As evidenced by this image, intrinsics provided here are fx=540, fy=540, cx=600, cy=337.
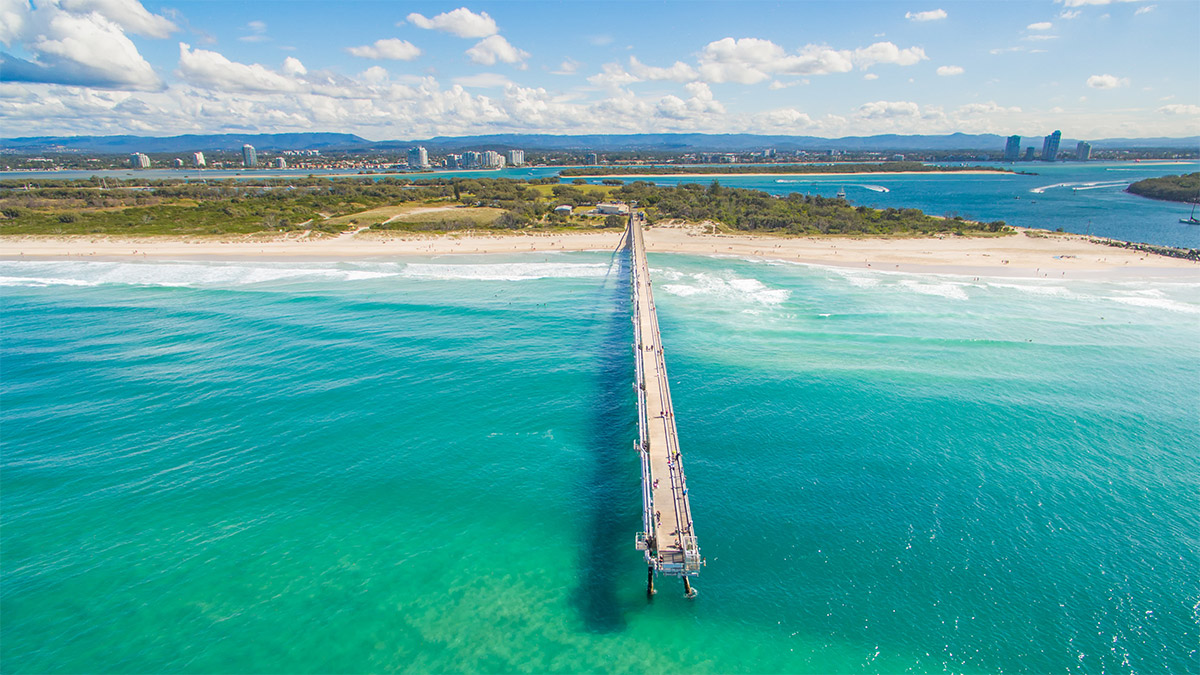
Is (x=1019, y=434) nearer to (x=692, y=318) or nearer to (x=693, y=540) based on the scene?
(x=693, y=540)

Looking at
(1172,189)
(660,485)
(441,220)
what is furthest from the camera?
(1172,189)

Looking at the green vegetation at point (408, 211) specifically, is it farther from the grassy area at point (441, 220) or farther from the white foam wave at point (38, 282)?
the white foam wave at point (38, 282)

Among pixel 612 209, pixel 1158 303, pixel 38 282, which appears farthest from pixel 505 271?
pixel 1158 303

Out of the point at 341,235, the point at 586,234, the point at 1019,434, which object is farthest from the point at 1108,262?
Result: the point at 341,235

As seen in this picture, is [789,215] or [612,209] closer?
[789,215]

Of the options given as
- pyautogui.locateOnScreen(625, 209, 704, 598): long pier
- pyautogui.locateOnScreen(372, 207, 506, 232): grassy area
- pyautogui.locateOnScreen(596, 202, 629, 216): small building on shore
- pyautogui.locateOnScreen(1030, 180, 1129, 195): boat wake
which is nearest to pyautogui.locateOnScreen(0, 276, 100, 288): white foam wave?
pyautogui.locateOnScreen(372, 207, 506, 232): grassy area

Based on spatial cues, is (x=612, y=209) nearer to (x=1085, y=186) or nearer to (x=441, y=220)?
(x=441, y=220)
